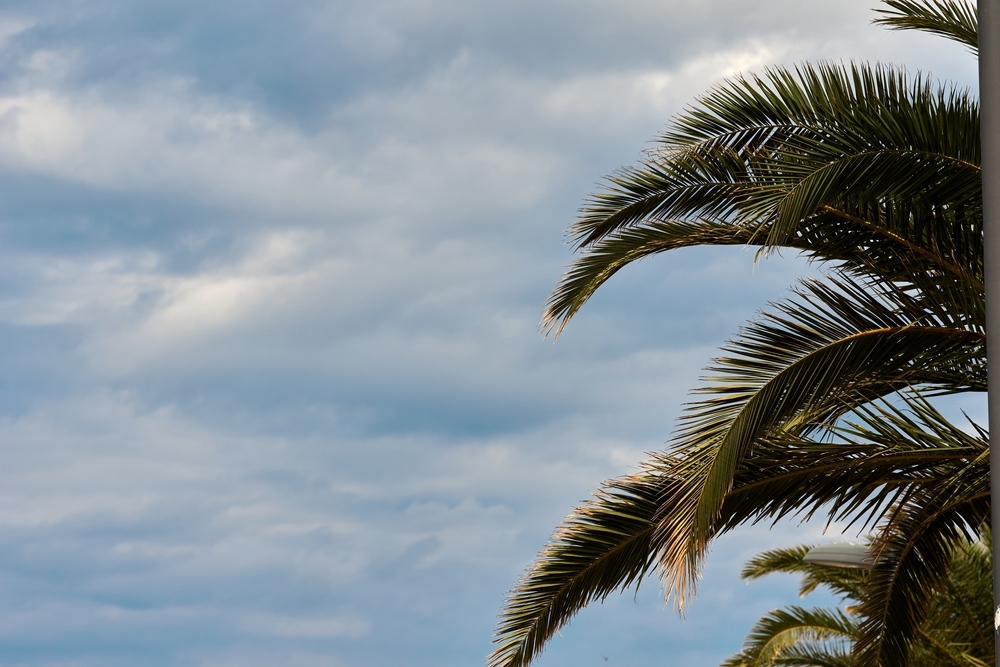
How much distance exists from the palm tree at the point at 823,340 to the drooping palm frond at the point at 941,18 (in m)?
0.01

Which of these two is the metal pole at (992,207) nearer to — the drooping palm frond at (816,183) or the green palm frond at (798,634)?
the drooping palm frond at (816,183)

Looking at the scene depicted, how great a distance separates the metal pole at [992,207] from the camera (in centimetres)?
421

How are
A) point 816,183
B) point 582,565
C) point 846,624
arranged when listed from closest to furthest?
point 816,183 < point 582,565 < point 846,624

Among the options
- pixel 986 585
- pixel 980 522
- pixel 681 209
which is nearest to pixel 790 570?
pixel 986 585

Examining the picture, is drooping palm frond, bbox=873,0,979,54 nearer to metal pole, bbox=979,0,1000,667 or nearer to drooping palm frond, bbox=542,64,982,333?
drooping palm frond, bbox=542,64,982,333

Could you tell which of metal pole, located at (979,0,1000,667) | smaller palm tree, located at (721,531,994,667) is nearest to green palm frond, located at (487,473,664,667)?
metal pole, located at (979,0,1000,667)

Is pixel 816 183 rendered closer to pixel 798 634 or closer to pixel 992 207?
pixel 992 207

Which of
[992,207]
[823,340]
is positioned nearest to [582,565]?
[823,340]

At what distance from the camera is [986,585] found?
A: 16.2 m

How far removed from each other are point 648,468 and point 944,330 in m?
2.17

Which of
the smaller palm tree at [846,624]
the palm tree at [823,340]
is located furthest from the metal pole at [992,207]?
the smaller palm tree at [846,624]

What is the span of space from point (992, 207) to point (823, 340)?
2.58m

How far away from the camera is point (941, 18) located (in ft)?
25.1

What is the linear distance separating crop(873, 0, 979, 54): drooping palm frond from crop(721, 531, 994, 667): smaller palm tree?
878cm
